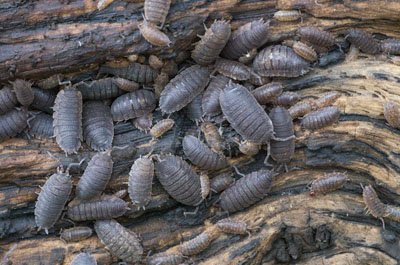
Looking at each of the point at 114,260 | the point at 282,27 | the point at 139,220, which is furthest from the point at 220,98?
the point at 114,260

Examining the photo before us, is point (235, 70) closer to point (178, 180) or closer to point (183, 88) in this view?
point (183, 88)

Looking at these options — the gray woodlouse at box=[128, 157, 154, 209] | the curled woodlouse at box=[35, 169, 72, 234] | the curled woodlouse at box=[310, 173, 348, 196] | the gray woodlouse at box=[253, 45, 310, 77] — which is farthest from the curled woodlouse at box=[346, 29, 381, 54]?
the curled woodlouse at box=[35, 169, 72, 234]

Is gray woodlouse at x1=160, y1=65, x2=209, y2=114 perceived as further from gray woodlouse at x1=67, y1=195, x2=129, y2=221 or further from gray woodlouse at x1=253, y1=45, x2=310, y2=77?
gray woodlouse at x1=67, y1=195, x2=129, y2=221

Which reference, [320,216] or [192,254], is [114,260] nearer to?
[192,254]

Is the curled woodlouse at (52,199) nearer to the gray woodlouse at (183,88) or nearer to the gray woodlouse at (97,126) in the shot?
the gray woodlouse at (97,126)

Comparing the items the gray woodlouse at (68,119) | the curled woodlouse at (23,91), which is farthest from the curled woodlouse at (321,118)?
the curled woodlouse at (23,91)
